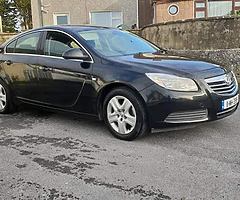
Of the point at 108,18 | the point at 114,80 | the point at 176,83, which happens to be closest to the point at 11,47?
the point at 114,80

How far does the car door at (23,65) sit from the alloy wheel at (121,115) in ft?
4.78

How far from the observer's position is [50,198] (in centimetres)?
304

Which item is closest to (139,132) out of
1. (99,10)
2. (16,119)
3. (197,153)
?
(197,153)

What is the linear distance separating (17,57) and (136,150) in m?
2.72

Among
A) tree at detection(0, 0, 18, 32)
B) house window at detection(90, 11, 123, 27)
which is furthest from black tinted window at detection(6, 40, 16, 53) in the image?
tree at detection(0, 0, 18, 32)

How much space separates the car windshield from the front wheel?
26.0 inches

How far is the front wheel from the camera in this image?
431 centimetres

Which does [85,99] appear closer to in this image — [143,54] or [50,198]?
[143,54]

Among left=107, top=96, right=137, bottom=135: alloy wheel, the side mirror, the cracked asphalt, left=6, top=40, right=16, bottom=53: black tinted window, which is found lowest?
the cracked asphalt

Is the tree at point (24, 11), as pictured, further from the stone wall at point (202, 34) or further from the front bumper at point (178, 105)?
the front bumper at point (178, 105)

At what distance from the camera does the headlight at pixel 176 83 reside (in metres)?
4.15

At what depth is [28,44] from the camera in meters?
5.63

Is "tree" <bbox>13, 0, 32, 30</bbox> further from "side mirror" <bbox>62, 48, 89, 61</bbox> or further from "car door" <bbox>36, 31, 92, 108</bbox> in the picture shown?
"side mirror" <bbox>62, 48, 89, 61</bbox>

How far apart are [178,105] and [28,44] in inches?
109
